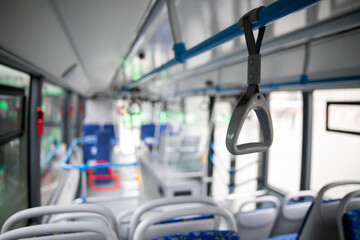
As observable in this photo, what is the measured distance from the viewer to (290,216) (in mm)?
2377

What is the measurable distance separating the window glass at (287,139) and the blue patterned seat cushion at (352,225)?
1.68 m

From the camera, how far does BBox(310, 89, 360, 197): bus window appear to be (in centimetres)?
245

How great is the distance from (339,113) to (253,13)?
92.1 inches

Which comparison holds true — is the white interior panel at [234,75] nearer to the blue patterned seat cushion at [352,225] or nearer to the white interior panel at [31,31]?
the blue patterned seat cushion at [352,225]

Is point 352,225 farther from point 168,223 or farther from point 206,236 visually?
point 168,223

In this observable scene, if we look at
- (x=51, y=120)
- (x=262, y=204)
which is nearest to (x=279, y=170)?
(x=262, y=204)

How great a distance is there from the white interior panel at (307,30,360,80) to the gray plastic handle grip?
5.50ft

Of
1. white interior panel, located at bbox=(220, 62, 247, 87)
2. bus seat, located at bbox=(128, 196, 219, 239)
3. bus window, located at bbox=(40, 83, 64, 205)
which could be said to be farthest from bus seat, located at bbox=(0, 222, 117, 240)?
bus window, located at bbox=(40, 83, 64, 205)

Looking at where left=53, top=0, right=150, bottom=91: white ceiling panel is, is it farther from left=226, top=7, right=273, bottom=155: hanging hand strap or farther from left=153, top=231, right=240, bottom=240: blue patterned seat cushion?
left=153, top=231, right=240, bottom=240: blue patterned seat cushion

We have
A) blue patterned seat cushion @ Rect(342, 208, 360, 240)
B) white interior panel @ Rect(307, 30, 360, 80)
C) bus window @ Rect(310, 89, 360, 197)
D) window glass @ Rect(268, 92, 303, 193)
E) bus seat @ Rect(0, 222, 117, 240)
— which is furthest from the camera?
window glass @ Rect(268, 92, 303, 193)

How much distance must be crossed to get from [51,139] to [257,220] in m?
5.21

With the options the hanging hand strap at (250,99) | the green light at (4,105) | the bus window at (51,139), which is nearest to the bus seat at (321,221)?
the hanging hand strap at (250,99)

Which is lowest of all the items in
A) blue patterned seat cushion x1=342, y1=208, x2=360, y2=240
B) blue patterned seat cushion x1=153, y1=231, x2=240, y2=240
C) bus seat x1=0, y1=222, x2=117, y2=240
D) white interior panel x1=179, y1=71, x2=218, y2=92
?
blue patterned seat cushion x1=342, y1=208, x2=360, y2=240

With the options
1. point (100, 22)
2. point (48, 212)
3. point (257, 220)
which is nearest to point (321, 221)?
Answer: point (257, 220)
